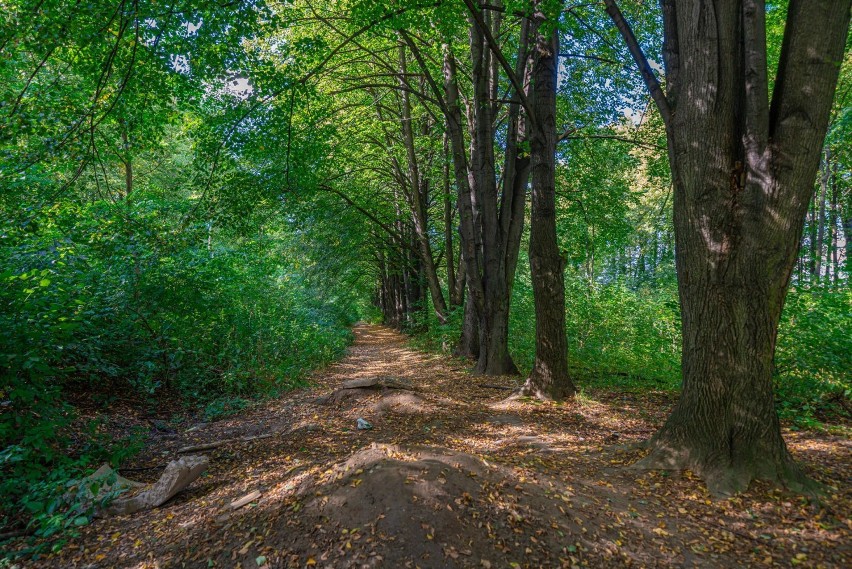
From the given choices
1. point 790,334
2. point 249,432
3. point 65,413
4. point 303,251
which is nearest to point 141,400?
point 65,413

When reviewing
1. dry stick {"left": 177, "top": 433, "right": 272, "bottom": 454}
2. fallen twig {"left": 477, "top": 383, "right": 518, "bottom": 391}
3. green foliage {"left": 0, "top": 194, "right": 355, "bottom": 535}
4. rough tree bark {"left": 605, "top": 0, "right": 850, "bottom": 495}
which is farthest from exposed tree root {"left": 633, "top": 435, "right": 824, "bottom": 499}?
green foliage {"left": 0, "top": 194, "right": 355, "bottom": 535}

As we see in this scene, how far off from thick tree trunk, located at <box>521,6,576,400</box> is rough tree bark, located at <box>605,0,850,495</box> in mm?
2781

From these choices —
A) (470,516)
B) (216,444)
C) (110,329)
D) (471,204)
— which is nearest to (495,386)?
(471,204)

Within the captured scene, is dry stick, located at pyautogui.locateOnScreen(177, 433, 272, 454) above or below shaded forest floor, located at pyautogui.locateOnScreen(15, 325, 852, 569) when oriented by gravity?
below

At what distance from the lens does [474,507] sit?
305 cm

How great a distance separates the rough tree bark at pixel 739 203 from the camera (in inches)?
132

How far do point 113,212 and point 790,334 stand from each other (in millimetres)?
9783

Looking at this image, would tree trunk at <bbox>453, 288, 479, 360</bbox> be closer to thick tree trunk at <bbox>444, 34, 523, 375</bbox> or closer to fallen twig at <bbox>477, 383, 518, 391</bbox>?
thick tree trunk at <bbox>444, 34, 523, 375</bbox>

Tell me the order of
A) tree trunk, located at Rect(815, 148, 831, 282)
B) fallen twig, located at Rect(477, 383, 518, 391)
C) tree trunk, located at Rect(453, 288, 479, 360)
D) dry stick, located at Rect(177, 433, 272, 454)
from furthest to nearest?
tree trunk, located at Rect(815, 148, 831, 282) < tree trunk, located at Rect(453, 288, 479, 360) < fallen twig, located at Rect(477, 383, 518, 391) < dry stick, located at Rect(177, 433, 272, 454)

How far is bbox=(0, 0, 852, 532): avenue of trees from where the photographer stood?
11.7 feet

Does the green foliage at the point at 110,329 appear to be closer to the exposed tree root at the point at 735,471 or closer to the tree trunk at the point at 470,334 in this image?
the tree trunk at the point at 470,334

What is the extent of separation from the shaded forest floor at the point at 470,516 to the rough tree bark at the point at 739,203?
451 mm

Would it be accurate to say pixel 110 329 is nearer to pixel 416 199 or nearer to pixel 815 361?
pixel 815 361

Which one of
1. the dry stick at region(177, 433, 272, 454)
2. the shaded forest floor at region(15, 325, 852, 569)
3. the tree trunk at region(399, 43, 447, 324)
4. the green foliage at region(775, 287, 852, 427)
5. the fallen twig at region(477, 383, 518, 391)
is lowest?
the dry stick at region(177, 433, 272, 454)
